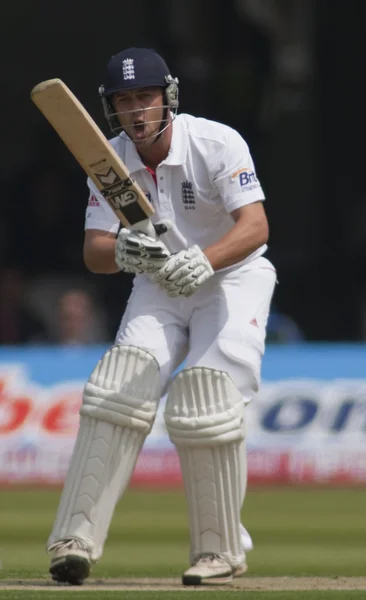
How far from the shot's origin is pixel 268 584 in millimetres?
4562

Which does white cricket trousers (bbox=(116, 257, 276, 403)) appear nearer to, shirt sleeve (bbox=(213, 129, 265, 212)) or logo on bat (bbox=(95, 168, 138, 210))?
shirt sleeve (bbox=(213, 129, 265, 212))

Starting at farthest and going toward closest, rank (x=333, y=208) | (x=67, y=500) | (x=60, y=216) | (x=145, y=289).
Result: (x=333, y=208) → (x=60, y=216) → (x=145, y=289) → (x=67, y=500)

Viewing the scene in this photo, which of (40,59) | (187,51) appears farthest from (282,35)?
(40,59)

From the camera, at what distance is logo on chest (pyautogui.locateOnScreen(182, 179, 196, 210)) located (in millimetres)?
4750

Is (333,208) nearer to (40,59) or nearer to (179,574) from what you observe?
(40,59)

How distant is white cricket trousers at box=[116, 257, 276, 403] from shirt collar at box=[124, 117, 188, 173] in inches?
14.5

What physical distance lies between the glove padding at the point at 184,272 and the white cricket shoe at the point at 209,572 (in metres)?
0.81

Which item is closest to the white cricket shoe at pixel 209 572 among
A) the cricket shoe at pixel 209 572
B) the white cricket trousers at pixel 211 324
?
the cricket shoe at pixel 209 572

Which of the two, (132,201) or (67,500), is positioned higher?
(132,201)

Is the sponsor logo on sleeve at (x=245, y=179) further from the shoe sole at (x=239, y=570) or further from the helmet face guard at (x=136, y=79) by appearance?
the shoe sole at (x=239, y=570)

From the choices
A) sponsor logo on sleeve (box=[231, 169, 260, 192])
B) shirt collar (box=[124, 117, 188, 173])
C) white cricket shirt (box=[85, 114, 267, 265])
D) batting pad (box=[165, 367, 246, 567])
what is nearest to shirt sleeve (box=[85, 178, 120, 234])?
white cricket shirt (box=[85, 114, 267, 265])

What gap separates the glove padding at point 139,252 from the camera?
446cm

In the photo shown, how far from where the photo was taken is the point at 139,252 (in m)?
4.46

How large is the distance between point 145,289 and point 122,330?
0.16m
